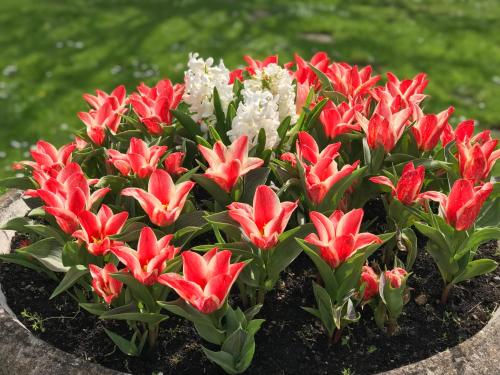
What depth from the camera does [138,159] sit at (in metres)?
2.31

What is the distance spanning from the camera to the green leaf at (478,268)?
2.22m

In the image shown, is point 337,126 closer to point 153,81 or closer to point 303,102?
point 303,102

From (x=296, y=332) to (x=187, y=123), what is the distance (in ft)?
2.97

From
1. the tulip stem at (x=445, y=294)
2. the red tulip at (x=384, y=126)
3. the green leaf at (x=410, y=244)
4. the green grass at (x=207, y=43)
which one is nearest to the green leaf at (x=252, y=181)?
the red tulip at (x=384, y=126)

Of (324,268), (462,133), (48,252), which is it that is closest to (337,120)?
(462,133)

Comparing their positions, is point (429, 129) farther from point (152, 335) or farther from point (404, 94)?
point (152, 335)

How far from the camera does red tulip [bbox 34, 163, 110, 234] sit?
2139 millimetres

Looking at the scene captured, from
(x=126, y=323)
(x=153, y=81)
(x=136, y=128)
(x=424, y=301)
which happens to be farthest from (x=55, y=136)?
(x=424, y=301)

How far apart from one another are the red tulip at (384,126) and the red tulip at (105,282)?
1.01m

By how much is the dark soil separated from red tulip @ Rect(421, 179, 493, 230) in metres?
0.37

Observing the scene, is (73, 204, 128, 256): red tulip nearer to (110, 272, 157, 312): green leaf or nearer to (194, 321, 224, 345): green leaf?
(110, 272, 157, 312): green leaf

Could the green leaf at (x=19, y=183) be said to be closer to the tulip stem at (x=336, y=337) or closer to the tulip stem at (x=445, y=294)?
the tulip stem at (x=336, y=337)

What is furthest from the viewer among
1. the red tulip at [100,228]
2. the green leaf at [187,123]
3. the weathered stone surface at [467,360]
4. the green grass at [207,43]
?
the green grass at [207,43]

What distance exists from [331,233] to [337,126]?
606 millimetres
